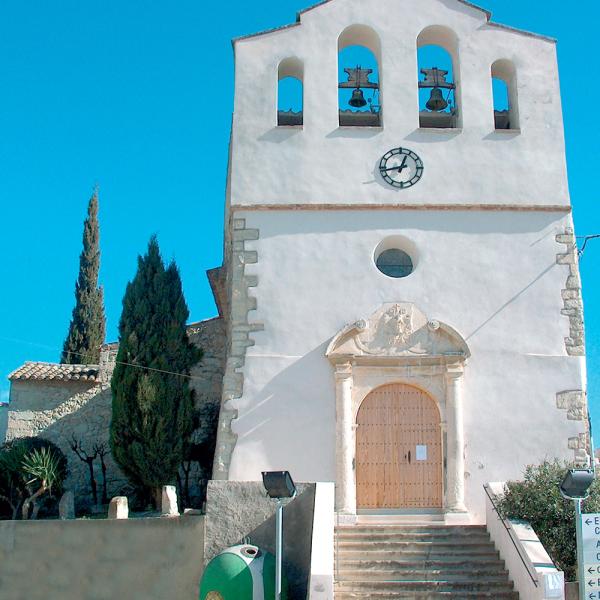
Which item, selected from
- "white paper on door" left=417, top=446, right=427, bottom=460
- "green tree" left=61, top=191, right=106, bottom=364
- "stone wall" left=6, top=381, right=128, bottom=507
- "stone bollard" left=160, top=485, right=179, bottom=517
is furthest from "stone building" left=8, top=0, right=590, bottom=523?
"green tree" left=61, top=191, right=106, bottom=364

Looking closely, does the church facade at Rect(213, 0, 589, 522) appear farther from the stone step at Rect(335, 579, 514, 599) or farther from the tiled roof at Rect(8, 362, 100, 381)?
the tiled roof at Rect(8, 362, 100, 381)

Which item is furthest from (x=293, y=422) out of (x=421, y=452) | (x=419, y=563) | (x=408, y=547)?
(x=419, y=563)

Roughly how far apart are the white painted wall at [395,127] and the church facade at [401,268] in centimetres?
4

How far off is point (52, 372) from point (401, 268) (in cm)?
1035

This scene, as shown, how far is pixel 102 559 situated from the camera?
14.7m

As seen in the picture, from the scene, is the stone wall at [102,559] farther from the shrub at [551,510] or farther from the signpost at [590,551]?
the signpost at [590,551]

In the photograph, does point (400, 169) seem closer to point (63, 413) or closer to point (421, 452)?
point (421, 452)

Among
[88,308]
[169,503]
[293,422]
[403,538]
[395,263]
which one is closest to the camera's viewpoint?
[403,538]

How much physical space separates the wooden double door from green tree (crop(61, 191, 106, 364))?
15.4 meters

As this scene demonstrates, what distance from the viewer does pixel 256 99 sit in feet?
59.2

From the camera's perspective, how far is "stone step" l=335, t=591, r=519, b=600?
12.6m

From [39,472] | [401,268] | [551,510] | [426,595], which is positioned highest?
[401,268]

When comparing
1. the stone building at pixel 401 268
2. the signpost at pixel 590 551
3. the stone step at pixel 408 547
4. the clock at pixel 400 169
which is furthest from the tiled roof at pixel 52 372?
the signpost at pixel 590 551

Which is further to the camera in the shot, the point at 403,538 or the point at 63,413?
the point at 63,413
